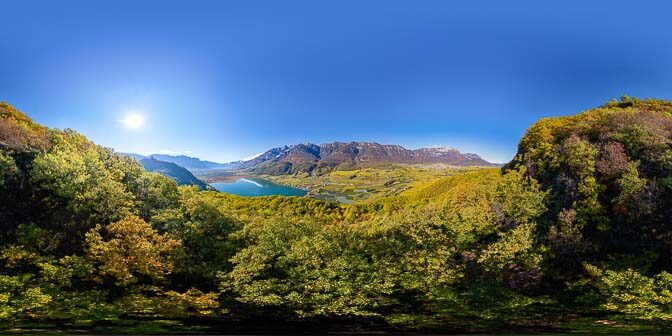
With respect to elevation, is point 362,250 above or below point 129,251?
above

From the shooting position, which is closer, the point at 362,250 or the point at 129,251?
the point at 129,251

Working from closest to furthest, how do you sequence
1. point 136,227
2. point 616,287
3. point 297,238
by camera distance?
point 616,287, point 136,227, point 297,238

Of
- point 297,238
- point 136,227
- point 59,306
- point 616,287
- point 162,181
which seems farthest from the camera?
point 162,181

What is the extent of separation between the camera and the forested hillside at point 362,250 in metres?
25.6

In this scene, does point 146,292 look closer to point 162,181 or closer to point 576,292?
point 162,181

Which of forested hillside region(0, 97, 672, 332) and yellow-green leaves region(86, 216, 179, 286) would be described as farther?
yellow-green leaves region(86, 216, 179, 286)

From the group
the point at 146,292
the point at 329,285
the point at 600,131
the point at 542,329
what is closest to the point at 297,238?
the point at 329,285

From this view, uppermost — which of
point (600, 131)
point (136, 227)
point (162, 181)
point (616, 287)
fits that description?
point (600, 131)

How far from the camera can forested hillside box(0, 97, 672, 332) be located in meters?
25.6

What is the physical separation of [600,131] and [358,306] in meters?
24.2

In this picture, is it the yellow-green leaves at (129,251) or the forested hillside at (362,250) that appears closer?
the forested hillside at (362,250)

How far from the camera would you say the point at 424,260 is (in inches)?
1223

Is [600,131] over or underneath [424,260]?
over

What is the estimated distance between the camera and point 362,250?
109 ft
